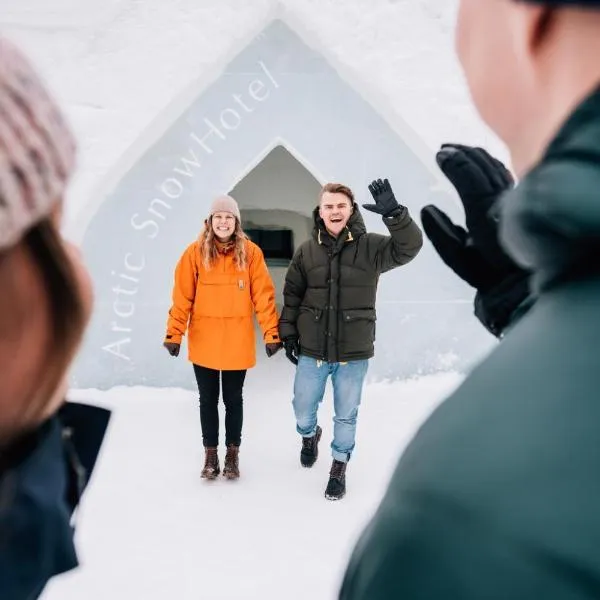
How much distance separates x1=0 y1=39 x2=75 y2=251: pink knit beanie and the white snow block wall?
11.5 feet

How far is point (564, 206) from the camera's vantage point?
0.40 meters

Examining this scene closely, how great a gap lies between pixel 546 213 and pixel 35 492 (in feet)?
2.01

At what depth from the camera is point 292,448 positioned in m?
3.50

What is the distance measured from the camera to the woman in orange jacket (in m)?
2.98

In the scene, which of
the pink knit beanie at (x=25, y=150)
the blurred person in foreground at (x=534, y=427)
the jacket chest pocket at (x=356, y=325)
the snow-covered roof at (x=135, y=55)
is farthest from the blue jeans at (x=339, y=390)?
the blurred person in foreground at (x=534, y=427)

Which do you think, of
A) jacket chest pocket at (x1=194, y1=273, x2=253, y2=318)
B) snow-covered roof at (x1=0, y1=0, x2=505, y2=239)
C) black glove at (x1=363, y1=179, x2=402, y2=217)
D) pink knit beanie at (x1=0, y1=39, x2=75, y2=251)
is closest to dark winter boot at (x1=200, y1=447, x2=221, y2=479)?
jacket chest pocket at (x1=194, y1=273, x2=253, y2=318)

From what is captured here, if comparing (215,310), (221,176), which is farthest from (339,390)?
(221,176)

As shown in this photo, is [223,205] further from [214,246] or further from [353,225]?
[353,225]

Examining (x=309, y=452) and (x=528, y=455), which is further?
(x=309, y=452)

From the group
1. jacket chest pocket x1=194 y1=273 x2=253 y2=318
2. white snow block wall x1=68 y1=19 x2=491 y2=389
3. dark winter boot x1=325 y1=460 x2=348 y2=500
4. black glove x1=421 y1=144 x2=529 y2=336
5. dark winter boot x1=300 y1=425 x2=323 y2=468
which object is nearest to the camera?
black glove x1=421 y1=144 x2=529 y2=336

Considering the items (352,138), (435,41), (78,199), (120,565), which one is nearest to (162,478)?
(120,565)

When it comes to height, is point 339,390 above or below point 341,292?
below

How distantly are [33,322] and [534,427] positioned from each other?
1.73 feet

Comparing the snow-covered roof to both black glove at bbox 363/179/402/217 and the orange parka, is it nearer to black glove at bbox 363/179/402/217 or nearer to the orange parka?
the orange parka
